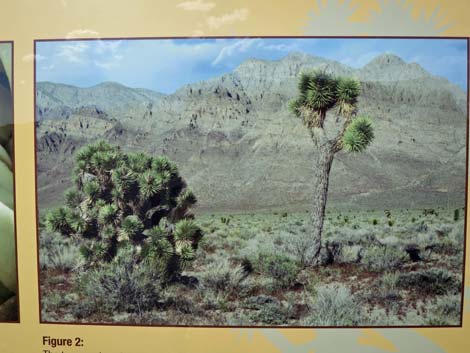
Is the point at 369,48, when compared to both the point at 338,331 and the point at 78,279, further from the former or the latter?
the point at 78,279

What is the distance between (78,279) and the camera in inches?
121

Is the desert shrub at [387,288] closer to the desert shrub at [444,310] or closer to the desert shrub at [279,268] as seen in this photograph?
the desert shrub at [444,310]

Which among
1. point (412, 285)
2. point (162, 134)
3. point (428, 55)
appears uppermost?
point (428, 55)

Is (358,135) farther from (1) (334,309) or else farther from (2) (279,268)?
(1) (334,309)

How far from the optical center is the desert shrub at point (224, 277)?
3.04 metres

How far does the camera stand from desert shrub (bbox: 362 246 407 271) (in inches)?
119

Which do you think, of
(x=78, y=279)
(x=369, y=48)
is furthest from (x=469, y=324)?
(x=78, y=279)

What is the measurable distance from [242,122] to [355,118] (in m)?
0.82

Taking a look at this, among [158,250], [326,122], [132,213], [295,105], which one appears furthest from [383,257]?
[132,213]

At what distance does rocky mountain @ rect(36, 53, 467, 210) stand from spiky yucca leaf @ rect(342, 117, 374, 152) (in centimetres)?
5

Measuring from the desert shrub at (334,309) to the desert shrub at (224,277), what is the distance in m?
0.56

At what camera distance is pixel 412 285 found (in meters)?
3.03

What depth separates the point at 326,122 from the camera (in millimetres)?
3041

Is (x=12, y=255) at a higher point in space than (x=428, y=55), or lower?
lower
